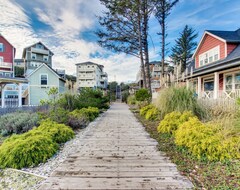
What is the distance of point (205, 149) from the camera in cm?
320

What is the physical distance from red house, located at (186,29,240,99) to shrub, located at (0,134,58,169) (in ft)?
26.0

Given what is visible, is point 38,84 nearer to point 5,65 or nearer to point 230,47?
point 5,65

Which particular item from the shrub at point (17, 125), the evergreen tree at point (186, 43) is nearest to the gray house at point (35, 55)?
the evergreen tree at point (186, 43)

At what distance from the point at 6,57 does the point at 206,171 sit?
101 ft

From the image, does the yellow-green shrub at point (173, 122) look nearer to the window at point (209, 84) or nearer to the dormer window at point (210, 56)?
the window at point (209, 84)

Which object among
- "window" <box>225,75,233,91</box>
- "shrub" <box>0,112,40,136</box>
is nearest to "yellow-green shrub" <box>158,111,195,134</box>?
"shrub" <box>0,112,40,136</box>

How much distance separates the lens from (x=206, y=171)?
8.75 feet

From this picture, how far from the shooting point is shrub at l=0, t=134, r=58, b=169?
295cm

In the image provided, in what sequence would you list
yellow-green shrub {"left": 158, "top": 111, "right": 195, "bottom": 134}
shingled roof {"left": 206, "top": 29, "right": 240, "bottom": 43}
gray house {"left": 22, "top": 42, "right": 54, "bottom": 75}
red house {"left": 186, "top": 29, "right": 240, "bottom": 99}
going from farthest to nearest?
gray house {"left": 22, "top": 42, "right": 54, "bottom": 75} → shingled roof {"left": 206, "top": 29, "right": 240, "bottom": 43} → red house {"left": 186, "top": 29, "right": 240, "bottom": 99} → yellow-green shrub {"left": 158, "top": 111, "right": 195, "bottom": 134}

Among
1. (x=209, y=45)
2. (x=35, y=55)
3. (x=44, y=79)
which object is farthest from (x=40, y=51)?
(x=209, y=45)

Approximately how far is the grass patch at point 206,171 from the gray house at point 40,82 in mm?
22840

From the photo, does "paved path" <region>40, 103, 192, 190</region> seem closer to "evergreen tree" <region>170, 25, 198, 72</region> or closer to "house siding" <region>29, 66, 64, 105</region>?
"house siding" <region>29, 66, 64, 105</region>

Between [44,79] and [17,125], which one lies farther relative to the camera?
[44,79]

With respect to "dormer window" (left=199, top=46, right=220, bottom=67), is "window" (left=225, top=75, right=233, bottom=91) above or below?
below
